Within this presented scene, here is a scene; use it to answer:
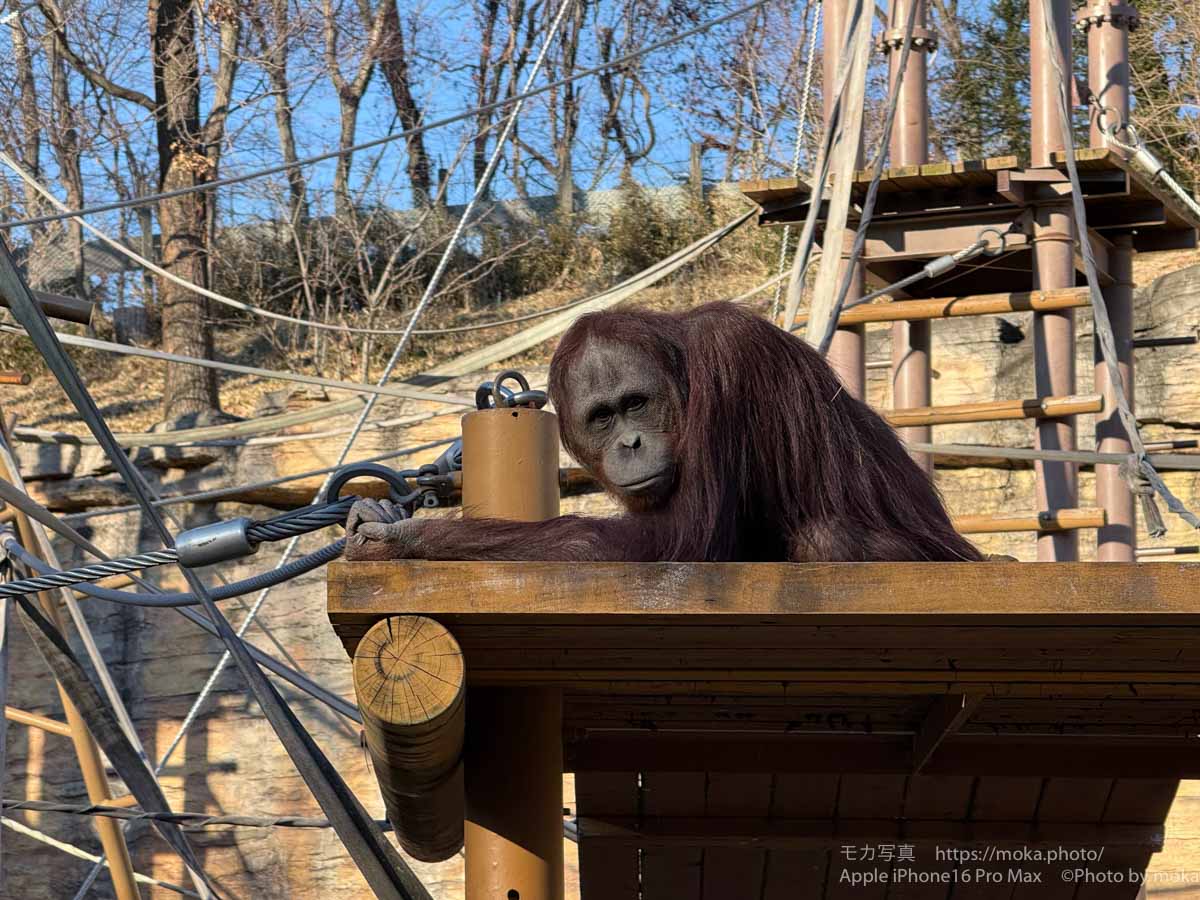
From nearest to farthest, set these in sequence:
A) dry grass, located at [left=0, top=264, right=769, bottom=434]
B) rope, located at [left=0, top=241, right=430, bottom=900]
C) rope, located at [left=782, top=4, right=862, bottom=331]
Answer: rope, located at [left=0, top=241, right=430, bottom=900] < rope, located at [left=782, top=4, right=862, bottom=331] < dry grass, located at [left=0, top=264, right=769, bottom=434]

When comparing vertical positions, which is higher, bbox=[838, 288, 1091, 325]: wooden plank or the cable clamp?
bbox=[838, 288, 1091, 325]: wooden plank

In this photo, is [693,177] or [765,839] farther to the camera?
[693,177]

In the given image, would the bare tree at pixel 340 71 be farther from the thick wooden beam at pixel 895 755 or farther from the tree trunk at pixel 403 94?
the thick wooden beam at pixel 895 755

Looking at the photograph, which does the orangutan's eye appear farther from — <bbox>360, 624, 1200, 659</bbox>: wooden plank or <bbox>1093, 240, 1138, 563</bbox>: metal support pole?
<bbox>1093, 240, 1138, 563</bbox>: metal support pole

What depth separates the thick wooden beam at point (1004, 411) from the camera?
18.5 ft

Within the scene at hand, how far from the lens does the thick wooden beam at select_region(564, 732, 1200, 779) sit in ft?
9.70

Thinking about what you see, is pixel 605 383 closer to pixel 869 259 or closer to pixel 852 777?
pixel 852 777

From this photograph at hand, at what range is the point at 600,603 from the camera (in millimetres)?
1973

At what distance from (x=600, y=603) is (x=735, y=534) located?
818 millimetres

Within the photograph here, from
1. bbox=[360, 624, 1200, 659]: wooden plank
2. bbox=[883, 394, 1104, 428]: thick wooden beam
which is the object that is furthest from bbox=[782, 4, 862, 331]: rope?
bbox=[360, 624, 1200, 659]: wooden plank

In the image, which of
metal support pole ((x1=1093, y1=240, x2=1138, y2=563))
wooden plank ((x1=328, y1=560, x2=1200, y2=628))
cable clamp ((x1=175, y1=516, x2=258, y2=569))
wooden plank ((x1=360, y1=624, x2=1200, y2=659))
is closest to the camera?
wooden plank ((x1=328, y1=560, x2=1200, y2=628))

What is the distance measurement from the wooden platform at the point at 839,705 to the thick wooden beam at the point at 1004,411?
2.70 m

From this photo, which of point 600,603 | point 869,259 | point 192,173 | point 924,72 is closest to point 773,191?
point 869,259

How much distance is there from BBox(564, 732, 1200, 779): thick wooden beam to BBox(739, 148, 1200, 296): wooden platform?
3.01m
